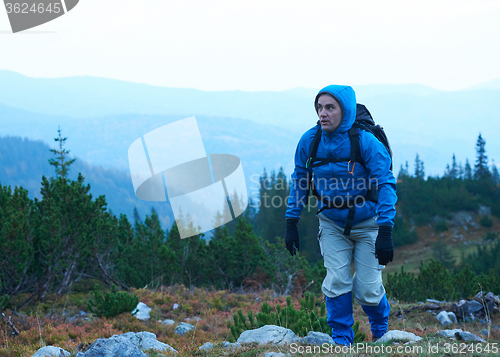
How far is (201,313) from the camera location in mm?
7809

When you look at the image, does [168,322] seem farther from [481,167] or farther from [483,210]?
[481,167]

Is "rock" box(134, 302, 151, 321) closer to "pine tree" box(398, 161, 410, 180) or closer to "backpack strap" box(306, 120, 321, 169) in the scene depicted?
"backpack strap" box(306, 120, 321, 169)

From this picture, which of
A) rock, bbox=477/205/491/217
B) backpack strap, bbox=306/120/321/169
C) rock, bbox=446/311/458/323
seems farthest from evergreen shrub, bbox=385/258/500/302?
rock, bbox=477/205/491/217

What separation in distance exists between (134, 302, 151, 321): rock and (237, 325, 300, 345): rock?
357 cm

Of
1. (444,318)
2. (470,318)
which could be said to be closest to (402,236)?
(470,318)

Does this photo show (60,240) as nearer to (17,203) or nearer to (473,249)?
(17,203)

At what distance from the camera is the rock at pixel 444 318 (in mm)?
7004

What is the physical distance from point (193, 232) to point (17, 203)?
171 inches

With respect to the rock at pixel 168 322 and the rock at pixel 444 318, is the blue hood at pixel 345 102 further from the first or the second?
the rock at pixel 444 318

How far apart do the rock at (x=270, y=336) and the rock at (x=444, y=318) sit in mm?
4230

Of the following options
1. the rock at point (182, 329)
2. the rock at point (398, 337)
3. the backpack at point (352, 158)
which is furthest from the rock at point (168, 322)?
the rock at point (398, 337)

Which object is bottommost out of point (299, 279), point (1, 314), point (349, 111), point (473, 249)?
point (473, 249)

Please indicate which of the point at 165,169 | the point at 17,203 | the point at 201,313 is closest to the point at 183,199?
the point at 165,169

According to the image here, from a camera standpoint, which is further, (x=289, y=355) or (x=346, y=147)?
(x=346, y=147)
